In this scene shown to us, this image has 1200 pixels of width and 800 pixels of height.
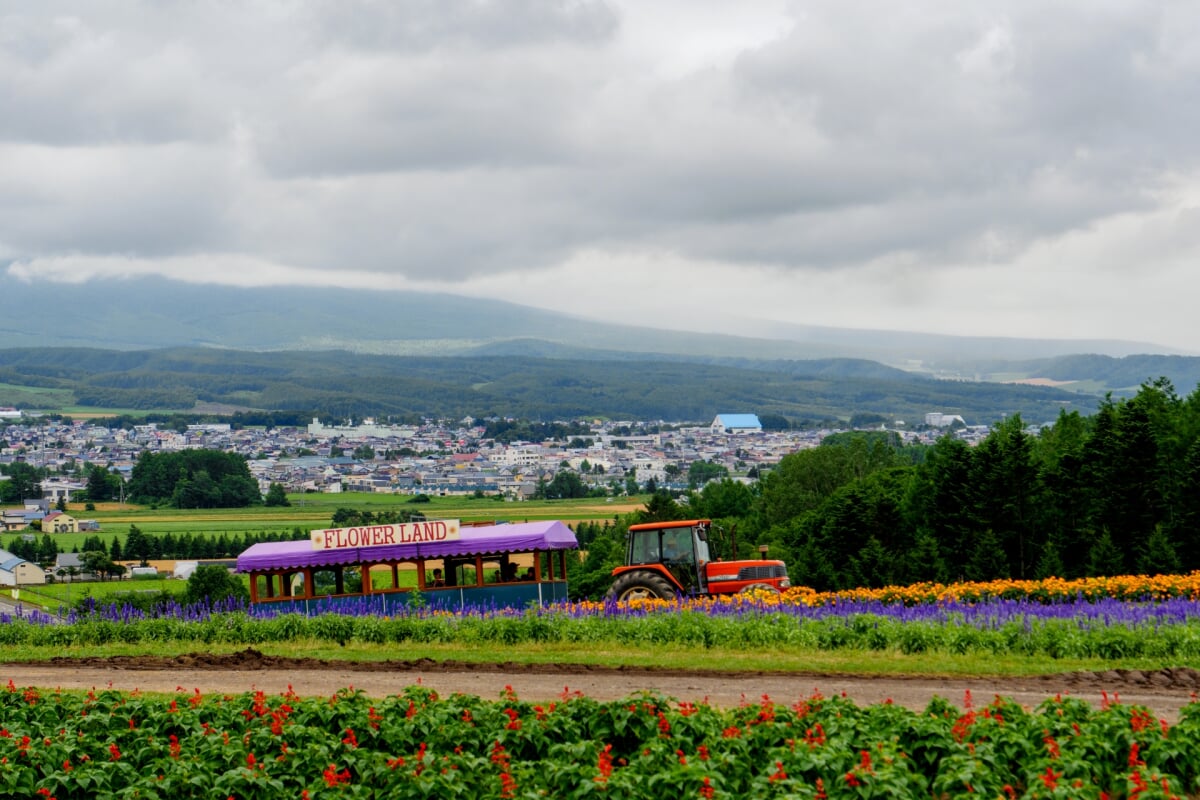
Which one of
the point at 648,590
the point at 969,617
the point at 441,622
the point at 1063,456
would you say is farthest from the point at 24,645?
the point at 1063,456

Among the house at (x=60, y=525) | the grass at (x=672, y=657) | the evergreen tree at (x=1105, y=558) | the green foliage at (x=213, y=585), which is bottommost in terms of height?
the house at (x=60, y=525)

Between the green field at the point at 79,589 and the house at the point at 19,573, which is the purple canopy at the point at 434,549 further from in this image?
the house at the point at 19,573

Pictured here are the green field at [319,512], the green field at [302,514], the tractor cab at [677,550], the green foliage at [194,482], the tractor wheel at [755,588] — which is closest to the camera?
the tractor wheel at [755,588]

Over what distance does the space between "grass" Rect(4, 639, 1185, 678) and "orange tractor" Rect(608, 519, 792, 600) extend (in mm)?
5115

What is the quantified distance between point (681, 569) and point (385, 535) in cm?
744

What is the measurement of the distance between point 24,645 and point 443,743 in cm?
1638

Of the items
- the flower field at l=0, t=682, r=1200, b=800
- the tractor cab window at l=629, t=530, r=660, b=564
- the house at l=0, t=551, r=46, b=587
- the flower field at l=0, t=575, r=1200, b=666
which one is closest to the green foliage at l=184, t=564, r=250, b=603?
the house at l=0, t=551, r=46, b=587

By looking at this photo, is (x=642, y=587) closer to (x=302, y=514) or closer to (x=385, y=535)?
(x=385, y=535)

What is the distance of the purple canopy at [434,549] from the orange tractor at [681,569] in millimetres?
3168

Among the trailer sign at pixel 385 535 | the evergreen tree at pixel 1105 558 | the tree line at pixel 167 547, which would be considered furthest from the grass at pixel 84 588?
the evergreen tree at pixel 1105 558

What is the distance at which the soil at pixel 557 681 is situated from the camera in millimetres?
16969

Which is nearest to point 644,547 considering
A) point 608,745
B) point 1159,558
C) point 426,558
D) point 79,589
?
point 426,558

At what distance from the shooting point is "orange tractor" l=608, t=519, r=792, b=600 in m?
28.1

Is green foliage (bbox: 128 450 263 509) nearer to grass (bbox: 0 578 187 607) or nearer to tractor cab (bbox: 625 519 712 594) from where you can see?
grass (bbox: 0 578 187 607)
